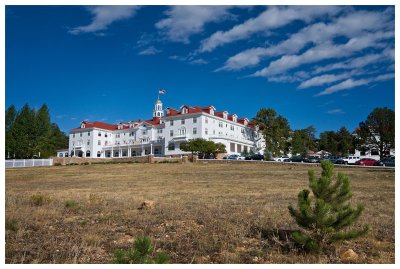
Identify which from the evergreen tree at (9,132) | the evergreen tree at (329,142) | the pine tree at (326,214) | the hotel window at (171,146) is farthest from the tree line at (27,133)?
the pine tree at (326,214)

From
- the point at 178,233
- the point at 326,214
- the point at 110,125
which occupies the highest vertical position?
the point at 110,125

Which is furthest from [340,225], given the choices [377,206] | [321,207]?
[377,206]

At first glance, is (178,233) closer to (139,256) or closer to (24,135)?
(139,256)

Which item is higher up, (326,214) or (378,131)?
(378,131)

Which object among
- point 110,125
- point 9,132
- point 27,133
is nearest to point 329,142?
point 110,125

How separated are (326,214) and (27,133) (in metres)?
65.3

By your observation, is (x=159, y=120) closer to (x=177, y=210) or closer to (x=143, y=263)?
(x=177, y=210)

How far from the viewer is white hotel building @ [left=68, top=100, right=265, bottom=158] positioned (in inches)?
2751

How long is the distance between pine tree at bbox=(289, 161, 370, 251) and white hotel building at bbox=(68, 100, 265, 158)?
60751 mm

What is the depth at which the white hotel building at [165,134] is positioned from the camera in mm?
69875

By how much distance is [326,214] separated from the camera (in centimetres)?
668

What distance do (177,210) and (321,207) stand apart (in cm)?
516

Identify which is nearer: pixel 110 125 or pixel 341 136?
pixel 341 136

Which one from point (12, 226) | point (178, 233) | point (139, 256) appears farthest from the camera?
point (12, 226)
